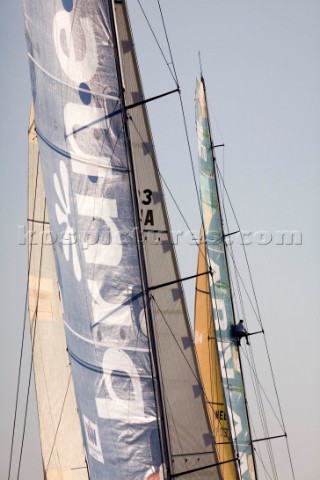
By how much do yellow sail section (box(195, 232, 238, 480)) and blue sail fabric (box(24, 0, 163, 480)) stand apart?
8063mm

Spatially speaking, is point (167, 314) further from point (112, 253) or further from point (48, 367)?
point (48, 367)

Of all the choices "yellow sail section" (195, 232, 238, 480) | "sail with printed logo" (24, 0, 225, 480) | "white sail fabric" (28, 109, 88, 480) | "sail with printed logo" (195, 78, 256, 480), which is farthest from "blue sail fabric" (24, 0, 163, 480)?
"sail with printed logo" (195, 78, 256, 480)

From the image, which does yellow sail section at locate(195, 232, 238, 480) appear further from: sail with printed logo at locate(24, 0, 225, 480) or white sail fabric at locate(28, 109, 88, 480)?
sail with printed logo at locate(24, 0, 225, 480)

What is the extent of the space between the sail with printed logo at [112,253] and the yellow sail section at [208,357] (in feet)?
25.9

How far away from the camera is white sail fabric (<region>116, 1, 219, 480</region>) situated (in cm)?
1219

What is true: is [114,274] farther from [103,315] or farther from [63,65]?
[63,65]

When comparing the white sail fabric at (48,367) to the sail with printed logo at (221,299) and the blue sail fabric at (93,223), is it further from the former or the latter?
the blue sail fabric at (93,223)

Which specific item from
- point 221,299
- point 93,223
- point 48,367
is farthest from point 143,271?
point 221,299

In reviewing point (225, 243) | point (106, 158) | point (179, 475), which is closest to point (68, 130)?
point (106, 158)

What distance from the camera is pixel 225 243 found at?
2138 centimetres

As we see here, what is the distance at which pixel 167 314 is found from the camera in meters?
12.5

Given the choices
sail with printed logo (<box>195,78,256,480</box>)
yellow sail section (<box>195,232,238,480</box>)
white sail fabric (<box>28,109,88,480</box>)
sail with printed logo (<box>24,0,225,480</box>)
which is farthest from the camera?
sail with printed logo (<box>195,78,256,480</box>)

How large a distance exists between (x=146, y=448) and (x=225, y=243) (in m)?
9.74

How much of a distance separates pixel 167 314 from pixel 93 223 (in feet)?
4.58
